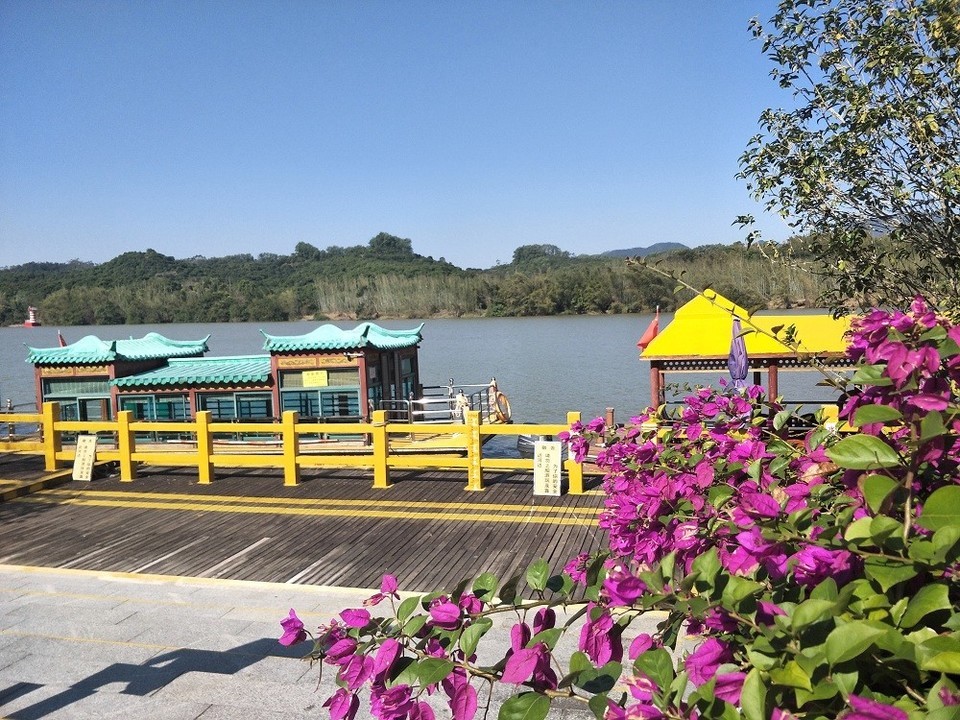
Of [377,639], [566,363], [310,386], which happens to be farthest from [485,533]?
[566,363]

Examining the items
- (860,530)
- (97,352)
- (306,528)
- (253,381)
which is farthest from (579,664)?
(97,352)

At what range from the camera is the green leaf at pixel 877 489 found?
4.49ft

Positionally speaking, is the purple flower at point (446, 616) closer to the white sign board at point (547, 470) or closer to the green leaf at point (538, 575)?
the green leaf at point (538, 575)

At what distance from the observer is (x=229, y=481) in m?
10.8

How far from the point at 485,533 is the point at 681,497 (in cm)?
577

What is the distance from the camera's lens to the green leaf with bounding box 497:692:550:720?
1.37 metres

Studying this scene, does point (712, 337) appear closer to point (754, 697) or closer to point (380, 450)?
point (380, 450)

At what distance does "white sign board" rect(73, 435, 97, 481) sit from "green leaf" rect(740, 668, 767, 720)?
11.3 metres

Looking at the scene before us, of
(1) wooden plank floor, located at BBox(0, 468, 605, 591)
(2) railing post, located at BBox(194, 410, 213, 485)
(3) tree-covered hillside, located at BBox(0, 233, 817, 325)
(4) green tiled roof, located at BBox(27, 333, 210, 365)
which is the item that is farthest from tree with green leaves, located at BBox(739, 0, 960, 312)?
(3) tree-covered hillside, located at BBox(0, 233, 817, 325)

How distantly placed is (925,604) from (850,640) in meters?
0.21

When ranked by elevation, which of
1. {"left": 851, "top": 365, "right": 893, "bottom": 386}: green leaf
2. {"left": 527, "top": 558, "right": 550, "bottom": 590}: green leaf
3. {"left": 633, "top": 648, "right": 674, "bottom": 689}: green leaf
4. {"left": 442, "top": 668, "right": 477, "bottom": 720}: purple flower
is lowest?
{"left": 442, "top": 668, "right": 477, "bottom": 720}: purple flower

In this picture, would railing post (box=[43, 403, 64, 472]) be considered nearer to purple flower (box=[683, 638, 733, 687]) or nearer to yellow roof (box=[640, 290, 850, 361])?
yellow roof (box=[640, 290, 850, 361])

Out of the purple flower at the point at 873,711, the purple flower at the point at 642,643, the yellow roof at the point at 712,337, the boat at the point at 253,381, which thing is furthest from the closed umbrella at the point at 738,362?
the purple flower at the point at 873,711

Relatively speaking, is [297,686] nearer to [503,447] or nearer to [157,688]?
[157,688]
